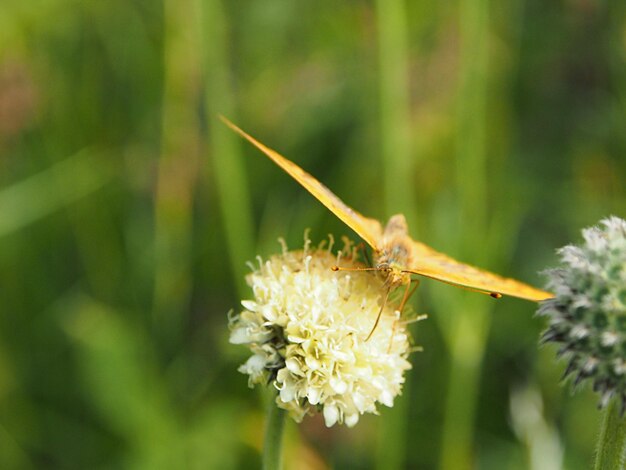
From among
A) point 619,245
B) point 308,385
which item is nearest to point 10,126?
point 308,385

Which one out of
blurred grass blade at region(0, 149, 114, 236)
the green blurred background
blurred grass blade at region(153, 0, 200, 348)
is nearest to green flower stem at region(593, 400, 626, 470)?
the green blurred background

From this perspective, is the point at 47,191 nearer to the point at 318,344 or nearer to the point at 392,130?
the point at 392,130

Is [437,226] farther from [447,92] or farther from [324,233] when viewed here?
[447,92]

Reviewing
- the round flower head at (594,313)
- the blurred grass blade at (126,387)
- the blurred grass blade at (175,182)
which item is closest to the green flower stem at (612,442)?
the round flower head at (594,313)

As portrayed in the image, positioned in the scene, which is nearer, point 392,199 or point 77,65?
point 392,199

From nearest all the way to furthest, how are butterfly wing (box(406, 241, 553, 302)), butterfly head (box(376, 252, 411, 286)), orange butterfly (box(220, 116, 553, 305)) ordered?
butterfly wing (box(406, 241, 553, 302)), orange butterfly (box(220, 116, 553, 305)), butterfly head (box(376, 252, 411, 286))

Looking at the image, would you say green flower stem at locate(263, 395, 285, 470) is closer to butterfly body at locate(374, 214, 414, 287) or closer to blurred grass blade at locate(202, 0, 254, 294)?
butterfly body at locate(374, 214, 414, 287)
